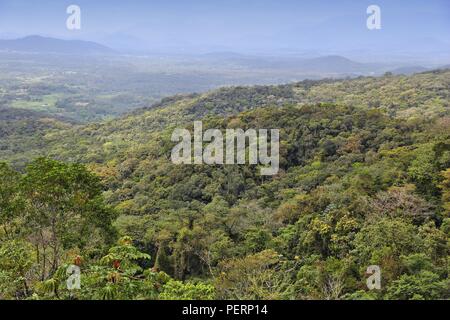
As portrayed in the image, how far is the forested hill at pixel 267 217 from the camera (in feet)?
31.9

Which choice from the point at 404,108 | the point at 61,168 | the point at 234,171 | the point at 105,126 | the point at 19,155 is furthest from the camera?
the point at 105,126

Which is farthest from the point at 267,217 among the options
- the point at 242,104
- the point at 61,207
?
the point at 242,104

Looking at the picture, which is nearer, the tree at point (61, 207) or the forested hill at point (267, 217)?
the forested hill at point (267, 217)

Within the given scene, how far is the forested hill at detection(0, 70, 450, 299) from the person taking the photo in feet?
31.9

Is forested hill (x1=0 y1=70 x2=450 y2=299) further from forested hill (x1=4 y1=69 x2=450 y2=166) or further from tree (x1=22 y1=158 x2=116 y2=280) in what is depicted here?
forested hill (x1=4 y1=69 x2=450 y2=166)

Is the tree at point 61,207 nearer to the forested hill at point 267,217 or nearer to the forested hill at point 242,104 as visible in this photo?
the forested hill at point 267,217

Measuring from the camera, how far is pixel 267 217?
21328 mm

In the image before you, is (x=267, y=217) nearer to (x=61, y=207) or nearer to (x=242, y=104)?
(x=61, y=207)

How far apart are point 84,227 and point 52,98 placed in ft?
488

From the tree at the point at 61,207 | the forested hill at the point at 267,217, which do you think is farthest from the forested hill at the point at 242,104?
the tree at the point at 61,207

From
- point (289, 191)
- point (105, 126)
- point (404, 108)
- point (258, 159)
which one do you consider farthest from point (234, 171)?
point (105, 126)

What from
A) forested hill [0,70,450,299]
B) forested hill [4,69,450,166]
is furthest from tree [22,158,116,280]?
forested hill [4,69,450,166]
